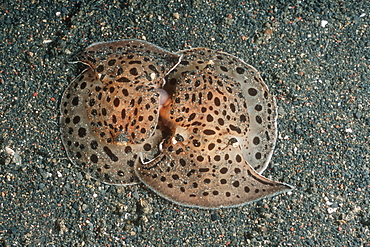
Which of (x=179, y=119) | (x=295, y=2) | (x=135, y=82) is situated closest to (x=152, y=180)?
(x=179, y=119)

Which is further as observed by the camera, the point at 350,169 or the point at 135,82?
the point at 350,169

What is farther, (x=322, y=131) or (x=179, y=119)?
(x=322, y=131)

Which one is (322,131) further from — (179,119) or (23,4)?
(23,4)

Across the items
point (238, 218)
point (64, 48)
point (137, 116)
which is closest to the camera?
point (137, 116)

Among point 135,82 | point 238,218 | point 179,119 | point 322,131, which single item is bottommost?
point 238,218

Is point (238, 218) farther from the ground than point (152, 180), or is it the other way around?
A: point (152, 180)

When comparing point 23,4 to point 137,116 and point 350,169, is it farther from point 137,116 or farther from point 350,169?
point 350,169

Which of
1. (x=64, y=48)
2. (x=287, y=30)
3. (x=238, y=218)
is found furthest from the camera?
(x=287, y=30)

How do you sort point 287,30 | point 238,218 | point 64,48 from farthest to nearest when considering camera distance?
1. point 287,30
2. point 64,48
3. point 238,218

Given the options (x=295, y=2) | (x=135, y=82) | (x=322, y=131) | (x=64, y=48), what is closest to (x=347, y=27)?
(x=295, y=2)
